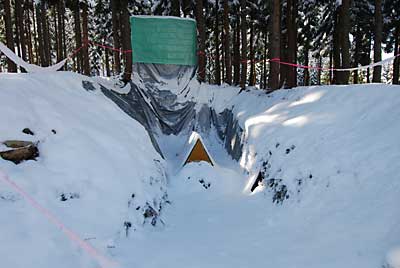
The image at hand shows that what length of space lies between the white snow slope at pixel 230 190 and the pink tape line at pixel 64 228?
9 centimetres

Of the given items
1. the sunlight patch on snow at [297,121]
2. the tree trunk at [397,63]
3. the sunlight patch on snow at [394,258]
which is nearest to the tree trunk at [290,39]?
the tree trunk at [397,63]

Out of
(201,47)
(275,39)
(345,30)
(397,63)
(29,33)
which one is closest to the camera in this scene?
(275,39)

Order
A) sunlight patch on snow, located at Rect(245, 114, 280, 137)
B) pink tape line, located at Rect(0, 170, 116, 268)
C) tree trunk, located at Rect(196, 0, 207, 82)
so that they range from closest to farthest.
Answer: pink tape line, located at Rect(0, 170, 116, 268)
sunlight patch on snow, located at Rect(245, 114, 280, 137)
tree trunk, located at Rect(196, 0, 207, 82)

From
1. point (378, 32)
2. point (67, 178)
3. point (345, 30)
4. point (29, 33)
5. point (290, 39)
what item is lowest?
point (67, 178)

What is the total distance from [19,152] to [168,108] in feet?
27.9

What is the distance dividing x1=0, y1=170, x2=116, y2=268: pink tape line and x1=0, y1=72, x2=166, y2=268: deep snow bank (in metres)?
0.07

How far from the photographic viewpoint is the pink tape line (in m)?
3.68

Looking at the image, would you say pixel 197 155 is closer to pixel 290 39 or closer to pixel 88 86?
pixel 88 86

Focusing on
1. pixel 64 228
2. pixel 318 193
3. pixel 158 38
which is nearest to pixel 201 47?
pixel 158 38

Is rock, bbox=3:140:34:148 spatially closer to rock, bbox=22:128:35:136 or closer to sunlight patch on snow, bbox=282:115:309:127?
rock, bbox=22:128:35:136

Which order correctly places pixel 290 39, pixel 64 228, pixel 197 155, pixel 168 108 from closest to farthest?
pixel 64 228
pixel 197 155
pixel 168 108
pixel 290 39

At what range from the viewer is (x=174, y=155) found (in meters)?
10.5

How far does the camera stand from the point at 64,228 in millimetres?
3844

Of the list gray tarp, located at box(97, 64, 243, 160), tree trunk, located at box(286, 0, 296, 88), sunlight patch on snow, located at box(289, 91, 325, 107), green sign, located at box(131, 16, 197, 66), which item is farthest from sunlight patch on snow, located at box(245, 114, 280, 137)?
tree trunk, located at box(286, 0, 296, 88)
